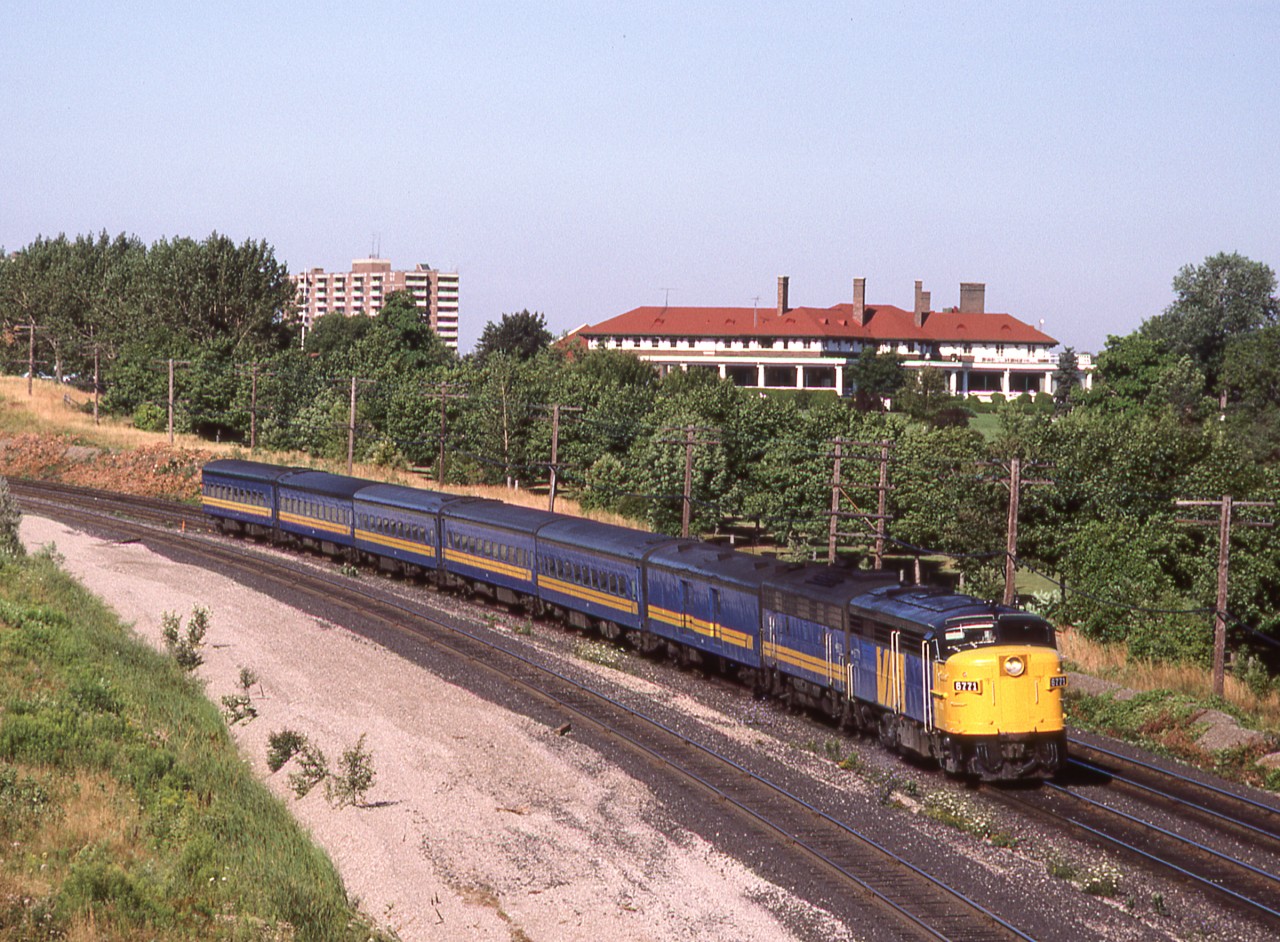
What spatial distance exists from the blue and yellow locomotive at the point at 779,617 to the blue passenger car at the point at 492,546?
7 cm

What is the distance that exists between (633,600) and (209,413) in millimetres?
64798

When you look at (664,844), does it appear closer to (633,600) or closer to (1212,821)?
(1212,821)

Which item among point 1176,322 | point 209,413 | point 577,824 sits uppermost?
point 1176,322

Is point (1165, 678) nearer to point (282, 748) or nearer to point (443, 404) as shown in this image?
point (282, 748)

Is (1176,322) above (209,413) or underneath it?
above

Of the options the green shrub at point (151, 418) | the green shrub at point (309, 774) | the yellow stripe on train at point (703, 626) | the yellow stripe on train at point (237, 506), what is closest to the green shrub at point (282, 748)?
the green shrub at point (309, 774)

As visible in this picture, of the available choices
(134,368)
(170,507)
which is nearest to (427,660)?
(170,507)

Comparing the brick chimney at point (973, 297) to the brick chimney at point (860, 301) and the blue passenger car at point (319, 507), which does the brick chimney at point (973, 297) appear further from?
the blue passenger car at point (319, 507)

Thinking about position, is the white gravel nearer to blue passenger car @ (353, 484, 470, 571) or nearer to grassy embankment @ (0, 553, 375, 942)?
grassy embankment @ (0, 553, 375, 942)

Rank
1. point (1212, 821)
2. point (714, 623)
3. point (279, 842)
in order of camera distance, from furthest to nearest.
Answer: point (714, 623), point (1212, 821), point (279, 842)

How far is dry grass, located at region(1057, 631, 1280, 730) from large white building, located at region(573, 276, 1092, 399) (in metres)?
113

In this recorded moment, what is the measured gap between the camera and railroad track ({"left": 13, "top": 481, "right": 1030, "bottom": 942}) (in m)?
17.6

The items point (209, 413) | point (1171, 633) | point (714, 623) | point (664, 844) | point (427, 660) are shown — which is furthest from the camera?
point (209, 413)

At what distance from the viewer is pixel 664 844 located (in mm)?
20125
